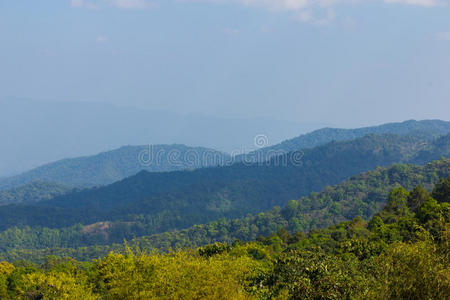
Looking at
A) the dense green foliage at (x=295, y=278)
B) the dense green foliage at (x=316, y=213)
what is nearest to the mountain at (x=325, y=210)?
the dense green foliage at (x=316, y=213)

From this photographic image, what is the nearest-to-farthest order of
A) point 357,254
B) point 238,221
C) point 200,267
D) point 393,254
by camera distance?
point 393,254 → point 200,267 → point 357,254 → point 238,221

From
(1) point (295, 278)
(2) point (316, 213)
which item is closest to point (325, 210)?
(2) point (316, 213)

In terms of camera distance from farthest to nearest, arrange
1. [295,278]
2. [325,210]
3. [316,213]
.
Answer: [316,213] < [325,210] < [295,278]

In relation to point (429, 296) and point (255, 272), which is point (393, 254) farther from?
point (255, 272)

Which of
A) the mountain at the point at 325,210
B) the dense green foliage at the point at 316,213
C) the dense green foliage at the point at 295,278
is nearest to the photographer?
the dense green foliage at the point at 295,278

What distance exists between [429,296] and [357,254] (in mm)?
26779

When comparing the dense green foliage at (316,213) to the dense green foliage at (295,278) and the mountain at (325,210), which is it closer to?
the mountain at (325,210)

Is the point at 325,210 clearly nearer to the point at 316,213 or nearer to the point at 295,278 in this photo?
the point at 316,213

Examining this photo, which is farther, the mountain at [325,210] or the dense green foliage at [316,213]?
the dense green foliage at [316,213]

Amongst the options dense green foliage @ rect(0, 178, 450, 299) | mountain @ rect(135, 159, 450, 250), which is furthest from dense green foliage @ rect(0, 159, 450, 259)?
dense green foliage @ rect(0, 178, 450, 299)

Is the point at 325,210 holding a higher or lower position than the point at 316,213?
higher

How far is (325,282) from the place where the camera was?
88.2 feet

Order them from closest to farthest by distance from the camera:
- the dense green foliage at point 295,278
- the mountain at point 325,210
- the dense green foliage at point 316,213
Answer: the dense green foliage at point 295,278 → the mountain at point 325,210 → the dense green foliage at point 316,213

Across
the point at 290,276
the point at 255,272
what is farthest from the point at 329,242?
the point at 290,276
